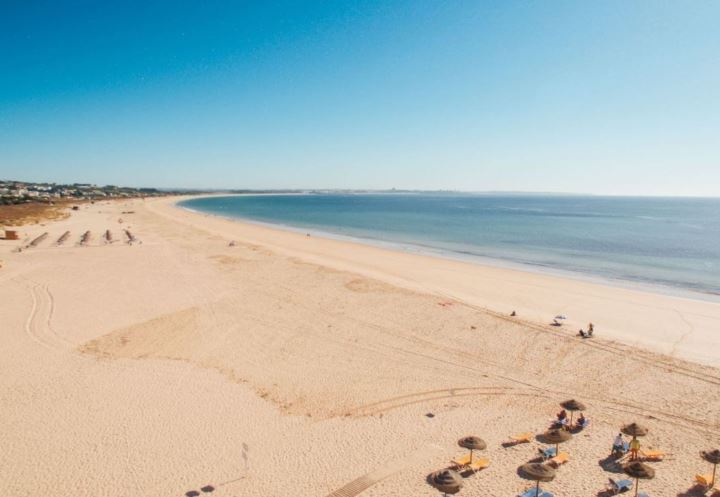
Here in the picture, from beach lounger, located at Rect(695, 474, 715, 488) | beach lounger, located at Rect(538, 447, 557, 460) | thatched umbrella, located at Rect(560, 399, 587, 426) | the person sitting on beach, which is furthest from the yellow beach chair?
beach lounger, located at Rect(695, 474, 715, 488)

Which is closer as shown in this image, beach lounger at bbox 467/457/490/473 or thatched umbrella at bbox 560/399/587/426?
beach lounger at bbox 467/457/490/473

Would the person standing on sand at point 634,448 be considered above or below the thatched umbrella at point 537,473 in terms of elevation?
below

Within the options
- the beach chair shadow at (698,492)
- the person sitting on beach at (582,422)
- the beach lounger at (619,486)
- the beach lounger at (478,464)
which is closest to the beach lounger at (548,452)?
the beach lounger at (619,486)

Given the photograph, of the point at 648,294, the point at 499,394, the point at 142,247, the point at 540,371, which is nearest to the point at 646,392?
the point at 540,371

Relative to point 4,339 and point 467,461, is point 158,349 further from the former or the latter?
point 467,461

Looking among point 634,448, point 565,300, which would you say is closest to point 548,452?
point 634,448

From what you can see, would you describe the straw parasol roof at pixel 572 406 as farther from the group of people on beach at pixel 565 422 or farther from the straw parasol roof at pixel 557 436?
the straw parasol roof at pixel 557 436

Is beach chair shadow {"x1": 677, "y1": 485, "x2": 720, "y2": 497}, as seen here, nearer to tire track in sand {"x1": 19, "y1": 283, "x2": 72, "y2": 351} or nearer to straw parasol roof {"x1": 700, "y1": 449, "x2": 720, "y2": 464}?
straw parasol roof {"x1": 700, "y1": 449, "x2": 720, "y2": 464}
